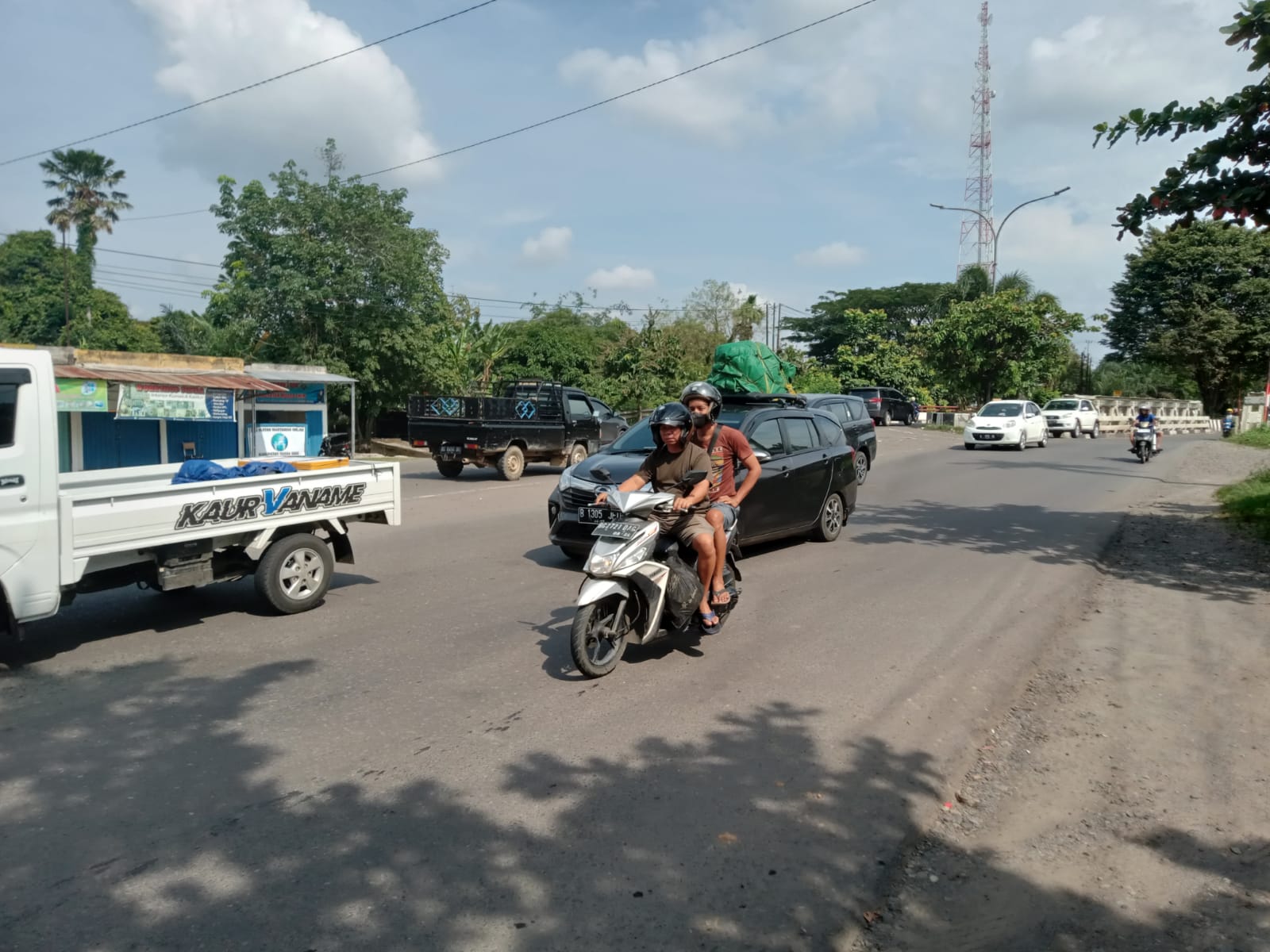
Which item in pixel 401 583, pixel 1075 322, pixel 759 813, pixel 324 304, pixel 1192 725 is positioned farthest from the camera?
pixel 1075 322

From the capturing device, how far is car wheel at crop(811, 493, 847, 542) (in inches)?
435

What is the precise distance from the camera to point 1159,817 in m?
4.07

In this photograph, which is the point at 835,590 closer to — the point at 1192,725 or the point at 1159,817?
the point at 1192,725

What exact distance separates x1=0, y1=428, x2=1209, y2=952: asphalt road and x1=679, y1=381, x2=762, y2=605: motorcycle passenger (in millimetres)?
643

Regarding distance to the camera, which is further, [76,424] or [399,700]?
[76,424]

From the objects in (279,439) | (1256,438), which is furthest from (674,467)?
(1256,438)

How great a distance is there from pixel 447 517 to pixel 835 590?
625 centimetres

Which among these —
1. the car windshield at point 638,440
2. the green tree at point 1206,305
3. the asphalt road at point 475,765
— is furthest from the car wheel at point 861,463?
the green tree at point 1206,305

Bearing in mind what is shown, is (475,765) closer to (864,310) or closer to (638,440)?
(638,440)

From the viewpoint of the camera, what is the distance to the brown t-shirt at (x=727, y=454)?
6.61m

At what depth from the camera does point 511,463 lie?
18703mm

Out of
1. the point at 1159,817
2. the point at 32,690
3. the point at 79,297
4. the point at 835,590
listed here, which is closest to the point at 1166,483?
the point at 835,590

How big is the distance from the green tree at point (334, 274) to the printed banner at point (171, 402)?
622 cm

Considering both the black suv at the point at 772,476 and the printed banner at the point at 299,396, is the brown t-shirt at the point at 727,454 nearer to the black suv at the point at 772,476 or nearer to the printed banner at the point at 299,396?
the black suv at the point at 772,476
